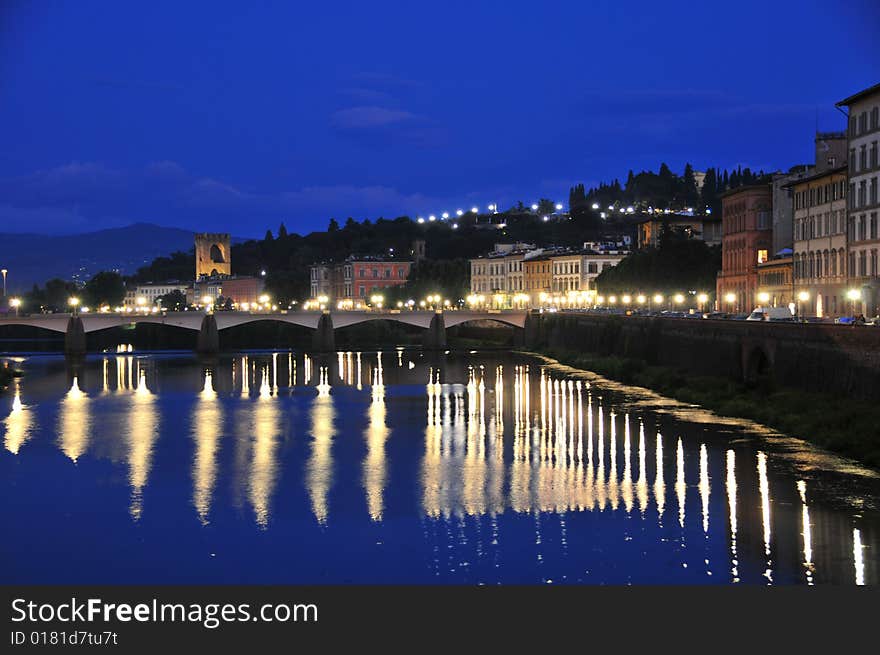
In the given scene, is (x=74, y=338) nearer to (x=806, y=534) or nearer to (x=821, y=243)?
(x=821, y=243)

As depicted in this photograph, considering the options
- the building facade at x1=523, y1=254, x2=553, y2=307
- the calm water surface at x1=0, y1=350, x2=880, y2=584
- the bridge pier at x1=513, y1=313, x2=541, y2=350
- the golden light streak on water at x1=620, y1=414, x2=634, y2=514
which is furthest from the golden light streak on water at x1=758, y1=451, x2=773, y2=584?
the building facade at x1=523, y1=254, x2=553, y2=307

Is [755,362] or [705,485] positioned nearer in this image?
[705,485]

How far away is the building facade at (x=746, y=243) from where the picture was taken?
76.4 m

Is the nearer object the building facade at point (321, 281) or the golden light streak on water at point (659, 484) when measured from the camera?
the golden light streak on water at point (659, 484)

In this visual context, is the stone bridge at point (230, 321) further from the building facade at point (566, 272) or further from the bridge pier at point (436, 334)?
the building facade at point (566, 272)

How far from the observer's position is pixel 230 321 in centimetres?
9538

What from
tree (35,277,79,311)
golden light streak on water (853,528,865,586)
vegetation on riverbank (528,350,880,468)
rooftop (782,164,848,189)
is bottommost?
golden light streak on water (853,528,865,586)

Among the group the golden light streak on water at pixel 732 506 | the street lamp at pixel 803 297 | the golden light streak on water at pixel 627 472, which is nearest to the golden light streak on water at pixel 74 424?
the golden light streak on water at pixel 627 472

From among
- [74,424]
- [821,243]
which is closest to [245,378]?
[74,424]

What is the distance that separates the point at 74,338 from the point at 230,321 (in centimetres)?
1220

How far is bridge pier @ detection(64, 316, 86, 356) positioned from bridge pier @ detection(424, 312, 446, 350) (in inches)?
1059

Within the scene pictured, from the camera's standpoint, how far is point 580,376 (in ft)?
216

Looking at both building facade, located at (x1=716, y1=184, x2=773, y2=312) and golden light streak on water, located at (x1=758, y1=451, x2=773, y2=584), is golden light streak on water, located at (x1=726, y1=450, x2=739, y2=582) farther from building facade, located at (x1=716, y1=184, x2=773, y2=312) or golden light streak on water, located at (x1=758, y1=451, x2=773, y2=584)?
building facade, located at (x1=716, y1=184, x2=773, y2=312)

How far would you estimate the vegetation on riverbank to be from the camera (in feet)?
105
